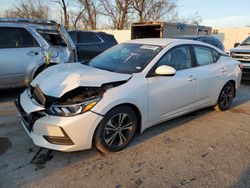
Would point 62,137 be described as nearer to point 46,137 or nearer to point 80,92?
point 46,137

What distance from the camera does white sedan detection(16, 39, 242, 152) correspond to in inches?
125

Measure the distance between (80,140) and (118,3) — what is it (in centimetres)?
3142

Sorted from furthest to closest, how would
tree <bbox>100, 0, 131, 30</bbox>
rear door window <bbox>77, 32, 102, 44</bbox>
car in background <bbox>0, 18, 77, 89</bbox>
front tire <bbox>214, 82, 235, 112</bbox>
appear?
1. tree <bbox>100, 0, 131, 30</bbox>
2. rear door window <bbox>77, 32, 102, 44</bbox>
3. car in background <bbox>0, 18, 77, 89</bbox>
4. front tire <bbox>214, 82, 235, 112</bbox>

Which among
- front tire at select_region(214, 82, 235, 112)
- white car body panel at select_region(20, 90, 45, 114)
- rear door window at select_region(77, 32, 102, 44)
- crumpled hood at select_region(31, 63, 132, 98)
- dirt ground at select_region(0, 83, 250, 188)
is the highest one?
rear door window at select_region(77, 32, 102, 44)

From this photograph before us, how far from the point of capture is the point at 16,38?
A: 19.7ft

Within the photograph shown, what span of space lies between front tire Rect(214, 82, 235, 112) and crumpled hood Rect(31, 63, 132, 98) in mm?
2665

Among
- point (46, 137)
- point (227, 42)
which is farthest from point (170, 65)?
point (227, 42)

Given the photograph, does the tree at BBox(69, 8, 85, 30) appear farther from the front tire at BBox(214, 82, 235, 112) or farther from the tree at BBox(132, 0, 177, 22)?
the front tire at BBox(214, 82, 235, 112)

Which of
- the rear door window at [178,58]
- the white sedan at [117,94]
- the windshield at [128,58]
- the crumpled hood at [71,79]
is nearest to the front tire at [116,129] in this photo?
the white sedan at [117,94]

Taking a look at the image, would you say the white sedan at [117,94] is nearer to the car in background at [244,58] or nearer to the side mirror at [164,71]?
the side mirror at [164,71]

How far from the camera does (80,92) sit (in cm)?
334

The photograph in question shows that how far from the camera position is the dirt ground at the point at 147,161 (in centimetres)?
299

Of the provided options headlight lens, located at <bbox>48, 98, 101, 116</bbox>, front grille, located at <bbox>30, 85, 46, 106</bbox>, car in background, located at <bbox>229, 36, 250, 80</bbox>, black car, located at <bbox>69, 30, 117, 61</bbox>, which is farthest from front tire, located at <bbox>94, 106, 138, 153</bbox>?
car in background, located at <bbox>229, 36, 250, 80</bbox>

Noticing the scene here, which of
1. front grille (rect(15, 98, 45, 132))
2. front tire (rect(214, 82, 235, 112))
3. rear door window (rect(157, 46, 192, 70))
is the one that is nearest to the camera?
front grille (rect(15, 98, 45, 132))
